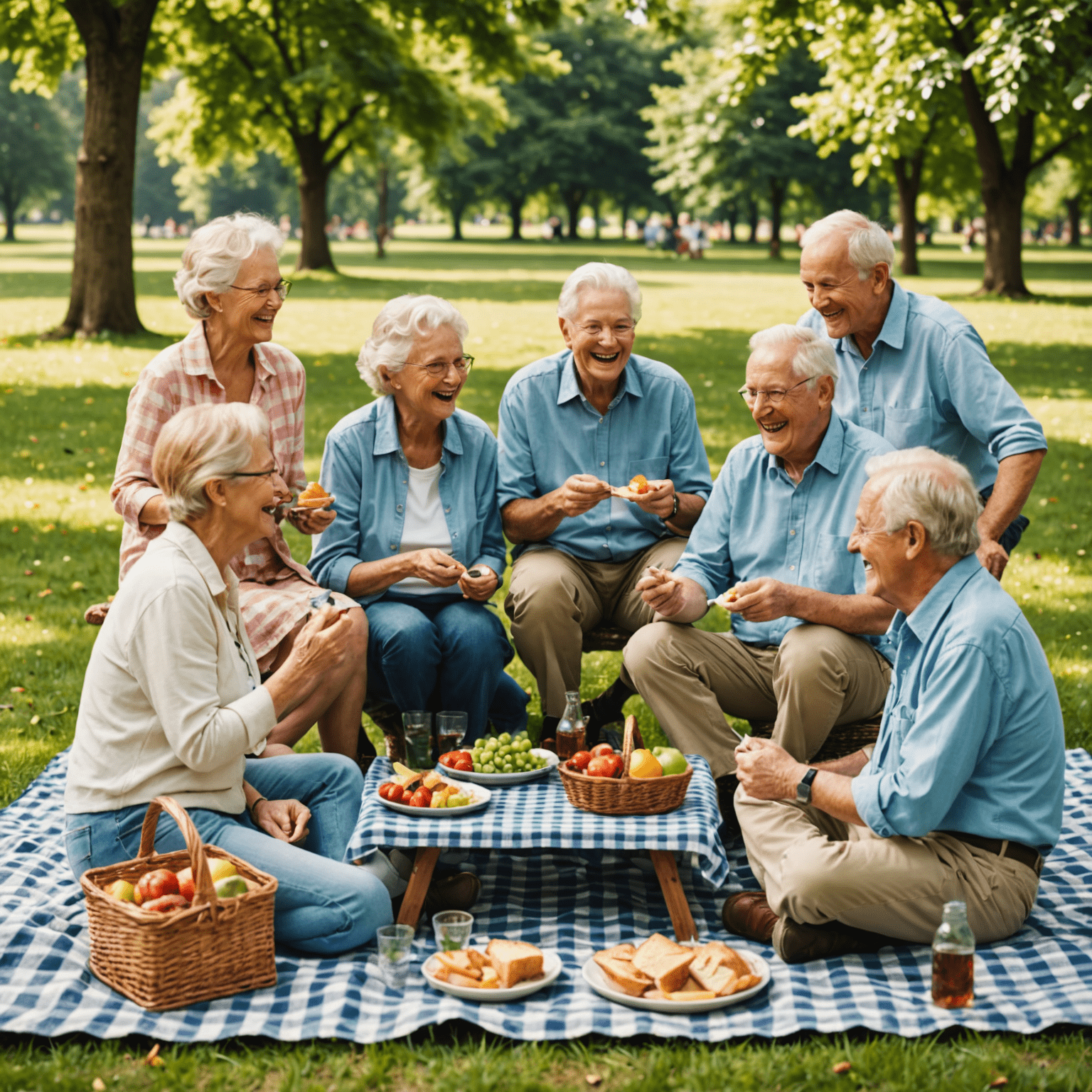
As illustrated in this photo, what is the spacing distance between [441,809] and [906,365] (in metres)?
2.90

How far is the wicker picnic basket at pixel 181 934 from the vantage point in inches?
142

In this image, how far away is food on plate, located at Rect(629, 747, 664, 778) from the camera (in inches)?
166

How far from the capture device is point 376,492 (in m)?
5.57

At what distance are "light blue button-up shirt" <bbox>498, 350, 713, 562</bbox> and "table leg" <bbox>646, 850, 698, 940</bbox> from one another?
77.3 inches

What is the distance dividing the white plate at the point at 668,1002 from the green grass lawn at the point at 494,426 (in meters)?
0.17

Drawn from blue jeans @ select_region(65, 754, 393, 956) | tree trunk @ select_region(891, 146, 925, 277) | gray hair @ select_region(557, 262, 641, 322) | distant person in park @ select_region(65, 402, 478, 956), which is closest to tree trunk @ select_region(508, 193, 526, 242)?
tree trunk @ select_region(891, 146, 925, 277)

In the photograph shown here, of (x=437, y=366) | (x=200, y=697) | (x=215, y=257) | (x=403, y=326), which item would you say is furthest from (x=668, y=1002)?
(x=215, y=257)

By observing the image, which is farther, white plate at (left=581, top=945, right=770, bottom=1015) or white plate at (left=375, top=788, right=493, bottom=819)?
white plate at (left=375, top=788, right=493, bottom=819)

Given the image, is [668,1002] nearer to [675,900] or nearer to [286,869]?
[675,900]

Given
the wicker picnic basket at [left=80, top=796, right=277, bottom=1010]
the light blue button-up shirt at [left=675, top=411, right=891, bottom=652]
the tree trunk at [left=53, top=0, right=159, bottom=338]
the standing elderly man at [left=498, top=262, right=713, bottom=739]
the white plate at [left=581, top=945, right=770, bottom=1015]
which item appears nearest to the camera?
the wicker picnic basket at [left=80, top=796, right=277, bottom=1010]

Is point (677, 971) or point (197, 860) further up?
point (197, 860)

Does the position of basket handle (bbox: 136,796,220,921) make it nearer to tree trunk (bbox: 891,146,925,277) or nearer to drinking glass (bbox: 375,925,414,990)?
drinking glass (bbox: 375,925,414,990)

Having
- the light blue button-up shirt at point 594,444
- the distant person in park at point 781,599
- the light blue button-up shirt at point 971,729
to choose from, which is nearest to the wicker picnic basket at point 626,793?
the light blue button-up shirt at point 971,729

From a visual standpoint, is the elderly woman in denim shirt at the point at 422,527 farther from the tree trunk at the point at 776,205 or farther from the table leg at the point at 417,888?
the tree trunk at the point at 776,205
